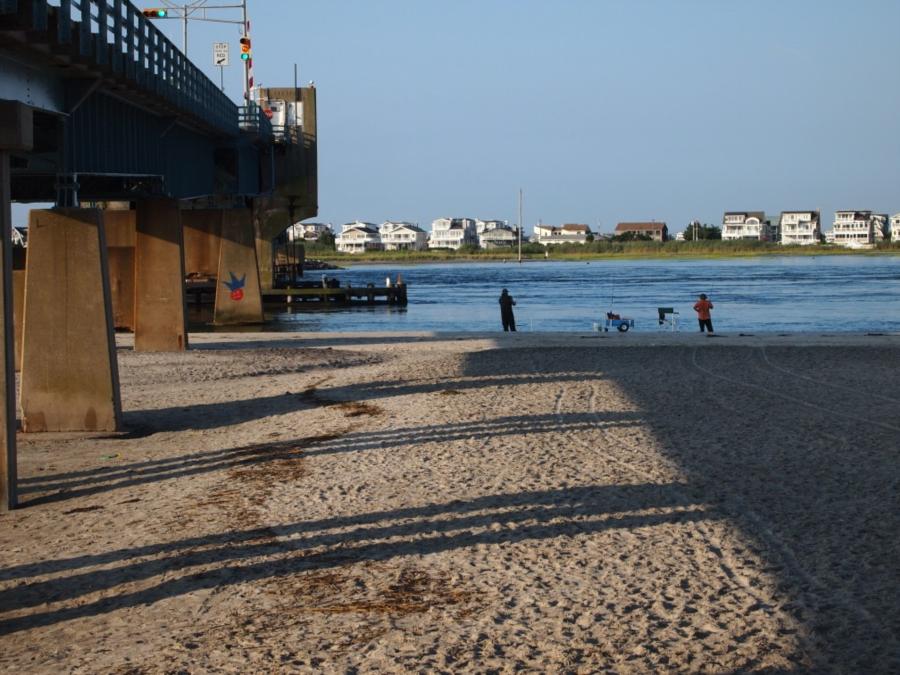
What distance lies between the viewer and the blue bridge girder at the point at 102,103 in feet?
48.6

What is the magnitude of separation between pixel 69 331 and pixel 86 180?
8253 mm

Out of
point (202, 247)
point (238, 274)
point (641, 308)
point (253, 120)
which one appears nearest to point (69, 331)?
point (253, 120)

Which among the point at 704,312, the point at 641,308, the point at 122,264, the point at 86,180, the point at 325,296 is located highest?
the point at 86,180

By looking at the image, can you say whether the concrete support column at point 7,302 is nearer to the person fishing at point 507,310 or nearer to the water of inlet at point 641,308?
the person fishing at point 507,310

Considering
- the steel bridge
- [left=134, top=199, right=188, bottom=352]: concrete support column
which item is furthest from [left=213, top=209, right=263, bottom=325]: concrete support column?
[left=134, top=199, right=188, bottom=352]: concrete support column

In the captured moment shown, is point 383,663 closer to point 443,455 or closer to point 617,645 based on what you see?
point 617,645

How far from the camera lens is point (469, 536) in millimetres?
9664

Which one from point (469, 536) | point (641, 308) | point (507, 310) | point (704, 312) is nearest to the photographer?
point (469, 536)

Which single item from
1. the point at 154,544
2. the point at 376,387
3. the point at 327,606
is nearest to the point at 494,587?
the point at 327,606

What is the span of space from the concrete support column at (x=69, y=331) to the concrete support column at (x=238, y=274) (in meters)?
27.5

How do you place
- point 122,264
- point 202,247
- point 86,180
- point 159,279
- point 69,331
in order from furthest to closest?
point 202,247 → point 122,264 → point 159,279 → point 86,180 → point 69,331

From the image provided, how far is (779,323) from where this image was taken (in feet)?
157

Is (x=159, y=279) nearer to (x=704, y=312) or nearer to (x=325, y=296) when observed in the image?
(x=704, y=312)

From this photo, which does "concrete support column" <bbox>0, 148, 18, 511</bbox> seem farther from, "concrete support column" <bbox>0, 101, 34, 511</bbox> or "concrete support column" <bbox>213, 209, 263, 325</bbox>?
"concrete support column" <bbox>213, 209, 263, 325</bbox>
